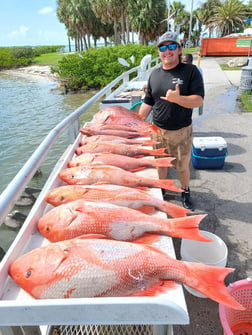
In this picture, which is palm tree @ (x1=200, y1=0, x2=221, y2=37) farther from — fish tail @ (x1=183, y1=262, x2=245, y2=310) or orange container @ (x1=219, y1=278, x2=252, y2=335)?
fish tail @ (x1=183, y1=262, x2=245, y2=310)

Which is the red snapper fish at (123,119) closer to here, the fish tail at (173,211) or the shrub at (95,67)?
the fish tail at (173,211)

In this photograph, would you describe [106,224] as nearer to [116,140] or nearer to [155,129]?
[116,140]

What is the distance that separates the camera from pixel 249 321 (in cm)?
230

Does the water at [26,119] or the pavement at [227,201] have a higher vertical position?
the pavement at [227,201]

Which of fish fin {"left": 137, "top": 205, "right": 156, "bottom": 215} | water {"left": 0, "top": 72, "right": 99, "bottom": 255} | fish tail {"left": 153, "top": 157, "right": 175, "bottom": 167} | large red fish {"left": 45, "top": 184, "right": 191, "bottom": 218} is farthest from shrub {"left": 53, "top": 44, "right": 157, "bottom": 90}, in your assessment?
fish fin {"left": 137, "top": 205, "right": 156, "bottom": 215}

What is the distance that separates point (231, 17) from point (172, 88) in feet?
206

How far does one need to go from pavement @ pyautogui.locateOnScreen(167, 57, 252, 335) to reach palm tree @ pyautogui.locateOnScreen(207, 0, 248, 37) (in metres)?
56.8

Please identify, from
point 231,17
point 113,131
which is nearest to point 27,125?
point 113,131

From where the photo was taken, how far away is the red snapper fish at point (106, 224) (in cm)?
167

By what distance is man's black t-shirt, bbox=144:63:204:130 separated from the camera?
10.1 feet

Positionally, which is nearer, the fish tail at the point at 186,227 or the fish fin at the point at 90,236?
the fish fin at the point at 90,236

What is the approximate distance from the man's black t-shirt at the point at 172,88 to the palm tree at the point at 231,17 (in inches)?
2425

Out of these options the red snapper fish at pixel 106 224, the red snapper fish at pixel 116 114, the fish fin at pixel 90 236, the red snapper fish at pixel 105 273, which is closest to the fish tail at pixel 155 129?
the red snapper fish at pixel 116 114

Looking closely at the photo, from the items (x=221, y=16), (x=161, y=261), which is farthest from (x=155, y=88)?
(x=221, y=16)
